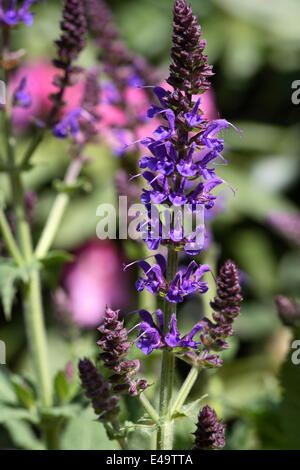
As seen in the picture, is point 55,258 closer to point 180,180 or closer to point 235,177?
point 180,180

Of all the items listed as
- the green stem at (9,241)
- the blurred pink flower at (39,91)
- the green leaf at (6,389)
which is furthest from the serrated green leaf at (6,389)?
the blurred pink flower at (39,91)

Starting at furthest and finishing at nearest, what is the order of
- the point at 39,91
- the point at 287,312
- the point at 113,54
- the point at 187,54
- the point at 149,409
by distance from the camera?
the point at 39,91 < the point at 113,54 < the point at 287,312 < the point at 149,409 < the point at 187,54

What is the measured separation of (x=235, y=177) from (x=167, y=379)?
83.3 inches

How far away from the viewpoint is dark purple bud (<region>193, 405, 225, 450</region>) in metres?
0.98

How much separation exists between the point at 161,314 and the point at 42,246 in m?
0.58

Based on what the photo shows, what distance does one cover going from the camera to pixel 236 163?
317 cm

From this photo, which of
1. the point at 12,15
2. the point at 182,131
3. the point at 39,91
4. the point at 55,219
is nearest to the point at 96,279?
the point at 39,91

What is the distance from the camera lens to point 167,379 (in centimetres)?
100

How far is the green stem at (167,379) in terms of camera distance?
99cm

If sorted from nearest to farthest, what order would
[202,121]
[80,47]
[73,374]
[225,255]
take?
1. [202,121]
2. [80,47]
3. [73,374]
4. [225,255]

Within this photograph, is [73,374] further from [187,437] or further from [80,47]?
[80,47]

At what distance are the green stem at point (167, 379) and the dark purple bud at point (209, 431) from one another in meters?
0.05

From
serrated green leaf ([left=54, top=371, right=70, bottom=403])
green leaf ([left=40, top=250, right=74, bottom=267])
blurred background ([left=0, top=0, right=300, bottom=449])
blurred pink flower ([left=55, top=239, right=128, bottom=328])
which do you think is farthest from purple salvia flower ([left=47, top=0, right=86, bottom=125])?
blurred pink flower ([left=55, top=239, right=128, bottom=328])

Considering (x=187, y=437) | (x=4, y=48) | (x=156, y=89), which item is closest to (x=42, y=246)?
(x=4, y=48)
